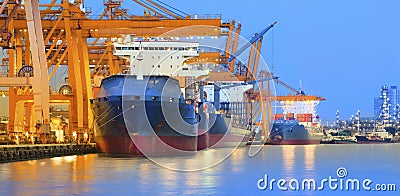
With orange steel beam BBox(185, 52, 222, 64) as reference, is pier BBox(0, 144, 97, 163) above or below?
below

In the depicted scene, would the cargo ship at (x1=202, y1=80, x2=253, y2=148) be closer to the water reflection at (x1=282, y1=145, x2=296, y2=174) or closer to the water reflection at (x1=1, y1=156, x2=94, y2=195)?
the water reflection at (x1=282, y1=145, x2=296, y2=174)

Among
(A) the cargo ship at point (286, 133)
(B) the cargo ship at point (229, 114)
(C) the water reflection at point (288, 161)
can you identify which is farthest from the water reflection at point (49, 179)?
(A) the cargo ship at point (286, 133)

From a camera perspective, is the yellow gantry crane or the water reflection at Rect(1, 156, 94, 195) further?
the yellow gantry crane

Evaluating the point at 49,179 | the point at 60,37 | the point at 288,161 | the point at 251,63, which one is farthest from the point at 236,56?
the point at 49,179

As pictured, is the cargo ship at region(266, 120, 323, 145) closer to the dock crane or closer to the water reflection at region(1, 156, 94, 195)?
the dock crane

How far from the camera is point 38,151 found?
112ft

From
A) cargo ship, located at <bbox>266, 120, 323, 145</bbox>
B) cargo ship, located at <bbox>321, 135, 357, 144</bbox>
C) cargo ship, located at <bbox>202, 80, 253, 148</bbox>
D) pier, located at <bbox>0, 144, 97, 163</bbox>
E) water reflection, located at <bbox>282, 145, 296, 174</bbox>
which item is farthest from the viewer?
cargo ship, located at <bbox>321, 135, 357, 144</bbox>

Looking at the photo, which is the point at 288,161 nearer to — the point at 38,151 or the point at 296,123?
the point at 38,151

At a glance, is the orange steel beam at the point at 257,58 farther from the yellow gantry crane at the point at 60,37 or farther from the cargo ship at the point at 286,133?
the yellow gantry crane at the point at 60,37

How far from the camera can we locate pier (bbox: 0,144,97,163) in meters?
30.1

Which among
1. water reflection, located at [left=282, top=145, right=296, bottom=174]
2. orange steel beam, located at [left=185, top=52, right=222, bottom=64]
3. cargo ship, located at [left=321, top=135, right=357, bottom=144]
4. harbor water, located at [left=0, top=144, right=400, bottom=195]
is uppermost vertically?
orange steel beam, located at [left=185, top=52, right=222, bottom=64]

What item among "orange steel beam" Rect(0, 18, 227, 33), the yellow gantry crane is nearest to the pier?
the yellow gantry crane

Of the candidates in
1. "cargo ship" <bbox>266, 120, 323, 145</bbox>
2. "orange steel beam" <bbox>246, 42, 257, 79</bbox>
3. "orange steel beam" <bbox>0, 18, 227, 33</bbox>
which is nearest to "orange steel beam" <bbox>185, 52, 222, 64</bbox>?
"orange steel beam" <bbox>0, 18, 227, 33</bbox>

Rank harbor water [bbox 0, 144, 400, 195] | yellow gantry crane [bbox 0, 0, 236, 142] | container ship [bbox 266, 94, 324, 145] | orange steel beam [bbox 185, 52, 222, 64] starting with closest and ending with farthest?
harbor water [bbox 0, 144, 400, 195]
yellow gantry crane [bbox 0, 0, 236, 142]
orange steel beam [bbox 185, 52, 222, 64]
container ship [bbox 266, 94, 324, 145]
